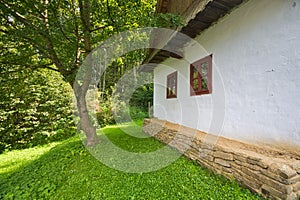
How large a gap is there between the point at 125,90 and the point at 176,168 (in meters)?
14.9

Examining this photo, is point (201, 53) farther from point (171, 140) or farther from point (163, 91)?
point (163, 91)

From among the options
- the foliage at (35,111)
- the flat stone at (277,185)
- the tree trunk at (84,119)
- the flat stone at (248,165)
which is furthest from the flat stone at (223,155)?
the foliage at (35,111)

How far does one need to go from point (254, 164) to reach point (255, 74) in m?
1.54

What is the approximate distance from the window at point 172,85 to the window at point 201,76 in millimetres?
1198

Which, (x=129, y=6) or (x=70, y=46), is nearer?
(x=129, y=6)

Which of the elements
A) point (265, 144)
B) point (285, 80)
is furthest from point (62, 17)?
point (265, 144)

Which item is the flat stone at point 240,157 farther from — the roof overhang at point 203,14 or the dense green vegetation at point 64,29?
the dense green vegetation at point 64,29

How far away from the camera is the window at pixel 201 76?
4.21m

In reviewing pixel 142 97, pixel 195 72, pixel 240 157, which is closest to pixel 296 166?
pixel 240 157

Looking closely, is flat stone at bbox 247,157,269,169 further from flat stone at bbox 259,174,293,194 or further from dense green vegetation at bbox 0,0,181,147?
dense green vegetation at bbox 0,0,181,147

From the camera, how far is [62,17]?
4621 millimetres

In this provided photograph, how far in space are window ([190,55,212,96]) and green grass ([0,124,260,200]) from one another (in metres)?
1.81

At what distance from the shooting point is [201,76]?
4.54 m

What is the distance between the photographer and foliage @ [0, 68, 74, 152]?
8086 mm
